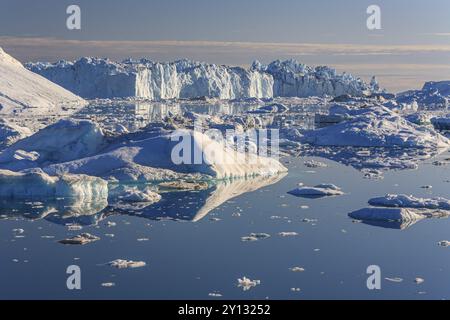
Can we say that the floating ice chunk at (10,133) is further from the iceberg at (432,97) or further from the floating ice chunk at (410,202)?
the iceberg at (432,97)

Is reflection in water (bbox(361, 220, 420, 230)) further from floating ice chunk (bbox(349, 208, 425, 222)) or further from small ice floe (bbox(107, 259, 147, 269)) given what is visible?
small ice floe (bbox(107, 259, 147, 269))

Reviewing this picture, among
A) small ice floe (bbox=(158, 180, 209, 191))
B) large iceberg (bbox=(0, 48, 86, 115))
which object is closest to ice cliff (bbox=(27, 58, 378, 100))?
large iceberg (bbox=(0, 48, 86, 115))

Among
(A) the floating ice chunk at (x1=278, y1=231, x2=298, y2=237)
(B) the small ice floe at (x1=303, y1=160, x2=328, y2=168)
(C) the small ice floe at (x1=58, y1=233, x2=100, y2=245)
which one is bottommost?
(B) the small ice floe at (x1=303, y1=160, x2=328, y2=168)

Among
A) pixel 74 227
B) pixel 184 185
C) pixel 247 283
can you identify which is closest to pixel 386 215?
pixel 247 283

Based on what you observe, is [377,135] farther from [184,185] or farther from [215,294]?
[215,294]
